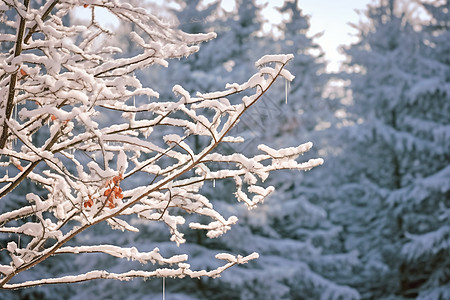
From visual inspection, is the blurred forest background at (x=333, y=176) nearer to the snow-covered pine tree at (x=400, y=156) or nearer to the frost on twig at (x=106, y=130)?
the snow-covered pine tree at (x=400, y=156)

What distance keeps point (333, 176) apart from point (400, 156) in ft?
6.76

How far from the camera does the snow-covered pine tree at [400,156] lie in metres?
11.1

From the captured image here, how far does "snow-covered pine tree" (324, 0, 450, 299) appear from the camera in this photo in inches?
438

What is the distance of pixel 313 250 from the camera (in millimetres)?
10477

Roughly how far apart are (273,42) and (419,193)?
218 inches

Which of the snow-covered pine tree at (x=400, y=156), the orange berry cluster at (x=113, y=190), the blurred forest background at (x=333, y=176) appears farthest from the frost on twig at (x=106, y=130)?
the snow-covered pine tree at (x=400, y=156)

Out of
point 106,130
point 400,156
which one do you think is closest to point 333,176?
point 400,156

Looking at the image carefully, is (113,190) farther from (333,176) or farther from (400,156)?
(333,176)

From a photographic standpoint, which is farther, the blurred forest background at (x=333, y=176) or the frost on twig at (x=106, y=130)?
the blurred forest background at (x=333, y=176)

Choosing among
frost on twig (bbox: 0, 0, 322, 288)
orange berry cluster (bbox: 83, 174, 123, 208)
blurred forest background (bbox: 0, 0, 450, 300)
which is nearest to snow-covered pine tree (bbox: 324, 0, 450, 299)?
blurred forest background (bbox: 0, 0, 450, 300)

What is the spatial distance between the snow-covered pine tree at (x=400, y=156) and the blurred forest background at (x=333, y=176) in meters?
0.03

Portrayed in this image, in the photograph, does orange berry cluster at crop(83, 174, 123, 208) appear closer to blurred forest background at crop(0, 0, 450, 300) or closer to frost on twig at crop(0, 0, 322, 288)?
frost on twig at crop(0, 0, 322, 288)

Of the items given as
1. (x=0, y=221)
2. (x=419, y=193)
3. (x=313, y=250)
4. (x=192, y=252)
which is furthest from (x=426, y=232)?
(x=0, y=221)

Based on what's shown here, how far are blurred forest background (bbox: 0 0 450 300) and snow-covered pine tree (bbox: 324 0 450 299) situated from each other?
0.03 meters
